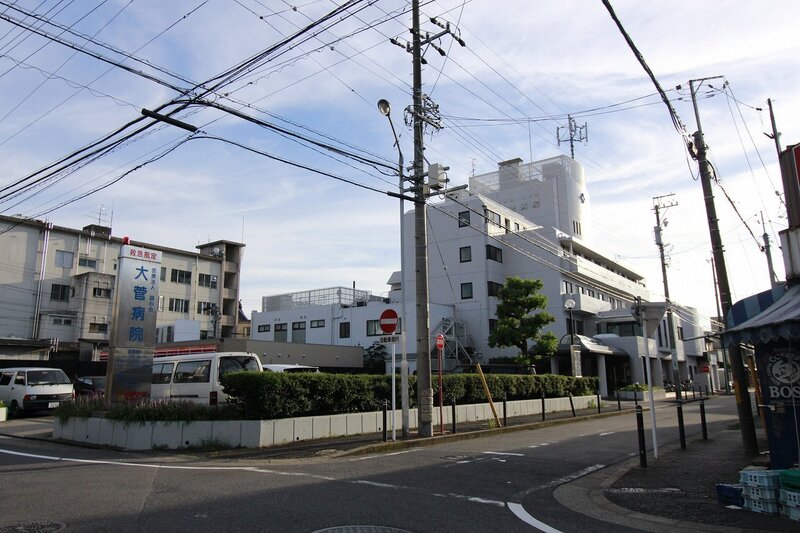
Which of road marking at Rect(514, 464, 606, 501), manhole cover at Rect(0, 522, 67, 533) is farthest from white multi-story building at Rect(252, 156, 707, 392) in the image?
manhole cover at Rect(0, 522, 67, 533)

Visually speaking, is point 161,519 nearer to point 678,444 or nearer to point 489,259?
point 678,444

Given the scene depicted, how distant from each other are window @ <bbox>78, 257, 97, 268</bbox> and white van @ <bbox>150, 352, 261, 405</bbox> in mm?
38051

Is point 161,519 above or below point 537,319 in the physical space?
below

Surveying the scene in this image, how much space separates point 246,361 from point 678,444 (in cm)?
1083

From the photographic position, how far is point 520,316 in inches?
1341

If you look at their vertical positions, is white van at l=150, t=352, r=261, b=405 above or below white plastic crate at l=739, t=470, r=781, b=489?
above

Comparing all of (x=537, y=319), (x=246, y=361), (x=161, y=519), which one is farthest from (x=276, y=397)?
(x=537, y=319)

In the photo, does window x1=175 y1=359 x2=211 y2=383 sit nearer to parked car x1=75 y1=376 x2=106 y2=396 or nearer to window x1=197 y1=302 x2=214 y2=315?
parked car x1=75 y1=376 x2=106 y2=396

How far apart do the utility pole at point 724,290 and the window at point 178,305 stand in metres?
50.3

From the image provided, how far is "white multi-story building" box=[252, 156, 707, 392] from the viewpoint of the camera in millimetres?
42656

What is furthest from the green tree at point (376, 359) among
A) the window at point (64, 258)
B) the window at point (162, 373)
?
the window at point (162, 373)

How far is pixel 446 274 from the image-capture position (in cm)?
4628

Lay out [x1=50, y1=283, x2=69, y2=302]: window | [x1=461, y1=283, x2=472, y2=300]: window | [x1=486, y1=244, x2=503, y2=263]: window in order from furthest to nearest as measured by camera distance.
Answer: [x1=50, y1=283, x2=69, y2=302]: window
[x1=461, y1=283, x2=472, y2=300]: window
[x1=486, y1=244, x2=503, y2=263]: window

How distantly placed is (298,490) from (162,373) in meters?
9.13
